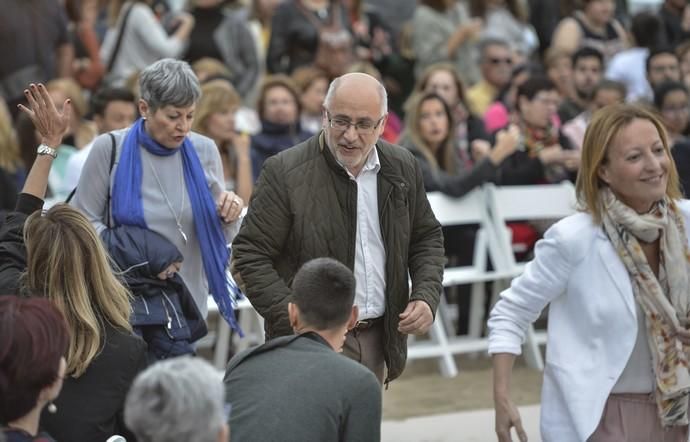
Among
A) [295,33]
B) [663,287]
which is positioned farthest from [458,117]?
[663,287]

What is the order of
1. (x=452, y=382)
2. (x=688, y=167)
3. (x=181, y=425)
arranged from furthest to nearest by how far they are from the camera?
(x=688, y=167)
(x=452, y=382)
(x=181, y=425)

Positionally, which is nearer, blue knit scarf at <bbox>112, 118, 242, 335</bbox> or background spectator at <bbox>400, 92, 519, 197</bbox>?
blue knit scarf at <bbox>112, 118, 242, 335</bbox>

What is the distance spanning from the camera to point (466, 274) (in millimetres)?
8758

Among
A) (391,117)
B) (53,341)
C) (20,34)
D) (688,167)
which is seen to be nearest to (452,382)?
(688,167)

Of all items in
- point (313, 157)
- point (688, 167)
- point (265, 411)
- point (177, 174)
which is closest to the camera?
point (265, 411)

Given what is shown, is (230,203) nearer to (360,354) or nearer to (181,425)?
(360,354)

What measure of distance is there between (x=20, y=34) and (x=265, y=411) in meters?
7.10

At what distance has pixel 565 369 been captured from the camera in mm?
4539

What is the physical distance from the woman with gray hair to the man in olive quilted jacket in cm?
57

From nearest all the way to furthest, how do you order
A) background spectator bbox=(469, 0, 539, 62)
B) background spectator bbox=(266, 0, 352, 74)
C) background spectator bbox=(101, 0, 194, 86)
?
background spectator bbox=(101, 0, 194, 86) → background spectator bbox=(266, 0, 352, 74) → background spectator bbox=(469, 0, 539, 62)

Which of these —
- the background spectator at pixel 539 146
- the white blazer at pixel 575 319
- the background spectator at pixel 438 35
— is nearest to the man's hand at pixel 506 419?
the white blazer at pixel 575 319

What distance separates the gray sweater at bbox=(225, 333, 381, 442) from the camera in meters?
3.74

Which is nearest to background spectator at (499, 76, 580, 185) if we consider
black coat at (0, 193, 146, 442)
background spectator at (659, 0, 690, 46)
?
background spectator at (659, 0, 690, 46)

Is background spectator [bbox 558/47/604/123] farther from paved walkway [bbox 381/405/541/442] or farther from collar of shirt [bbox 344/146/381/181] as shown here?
collar of shirt [bbox 344/146/381/181]
